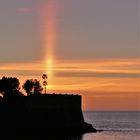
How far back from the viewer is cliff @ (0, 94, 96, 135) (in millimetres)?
120625

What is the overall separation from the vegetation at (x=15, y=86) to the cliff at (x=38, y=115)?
559 inches

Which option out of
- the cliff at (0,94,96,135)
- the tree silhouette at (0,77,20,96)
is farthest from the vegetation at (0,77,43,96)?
the cliff at (0,94,96,135)

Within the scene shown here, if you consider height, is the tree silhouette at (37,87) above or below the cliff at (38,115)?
above

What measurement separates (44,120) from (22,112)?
197 inches

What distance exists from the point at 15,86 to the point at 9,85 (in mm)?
1419

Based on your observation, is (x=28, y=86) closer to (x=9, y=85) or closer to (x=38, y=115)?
(x=9, y=85)

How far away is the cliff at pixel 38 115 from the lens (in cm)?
12062

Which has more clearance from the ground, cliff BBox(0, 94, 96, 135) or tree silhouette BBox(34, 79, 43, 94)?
tree silhouette BBox(34, 79, 43, 94)

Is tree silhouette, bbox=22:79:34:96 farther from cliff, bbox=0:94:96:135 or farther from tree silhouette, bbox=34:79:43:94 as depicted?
cliff, bbox=0:94:96:135

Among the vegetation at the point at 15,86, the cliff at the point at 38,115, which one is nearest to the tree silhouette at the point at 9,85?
the vegetation at the point at 15,86

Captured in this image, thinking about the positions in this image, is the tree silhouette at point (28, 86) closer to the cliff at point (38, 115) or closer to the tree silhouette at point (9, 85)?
the tree silhouette at point (9, 85)

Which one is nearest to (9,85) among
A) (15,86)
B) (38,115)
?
(15,86)

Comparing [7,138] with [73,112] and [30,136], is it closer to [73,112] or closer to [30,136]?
[30,136]

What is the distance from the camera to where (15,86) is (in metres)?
140
